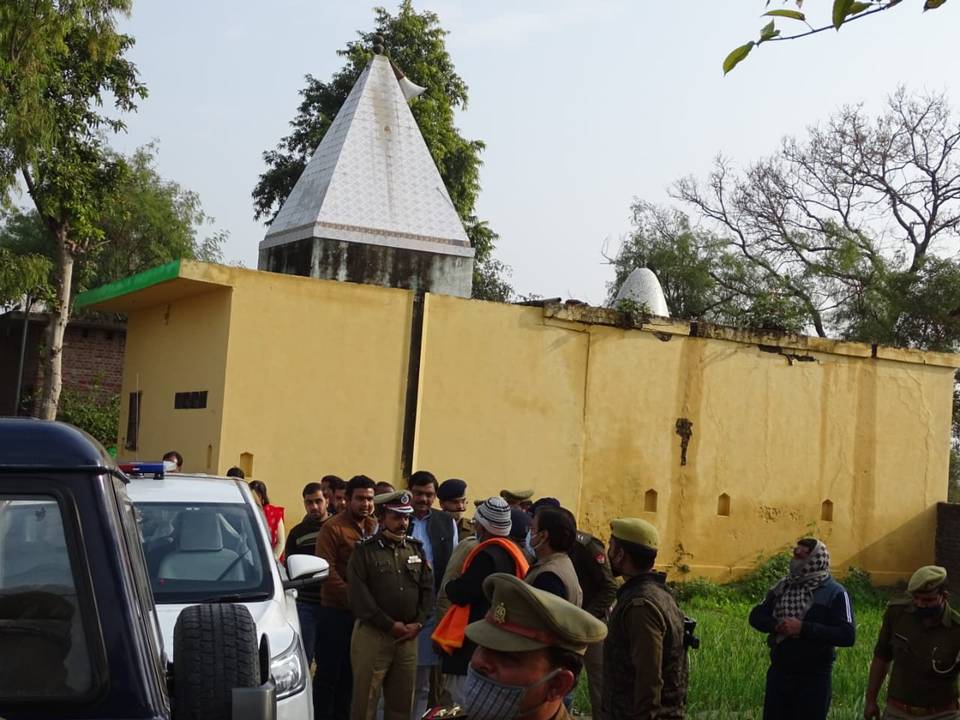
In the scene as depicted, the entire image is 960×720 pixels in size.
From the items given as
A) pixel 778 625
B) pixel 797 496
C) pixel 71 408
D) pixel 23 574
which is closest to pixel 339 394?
pixel 797 496

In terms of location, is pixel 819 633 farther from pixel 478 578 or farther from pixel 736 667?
pixel 736 667

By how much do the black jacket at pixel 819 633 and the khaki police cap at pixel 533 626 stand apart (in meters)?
4.97

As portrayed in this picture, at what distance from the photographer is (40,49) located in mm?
20516

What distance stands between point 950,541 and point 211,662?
749 inches

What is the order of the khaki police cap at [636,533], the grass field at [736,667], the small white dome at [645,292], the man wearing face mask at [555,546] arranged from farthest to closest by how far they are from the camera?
1. the small white dome at [645,292]
2. the grass field at [736,667]
3. the man wearing face mask at [555,546]
4. the khaki police cap at [636,533]

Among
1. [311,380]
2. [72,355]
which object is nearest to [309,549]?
[311,380]

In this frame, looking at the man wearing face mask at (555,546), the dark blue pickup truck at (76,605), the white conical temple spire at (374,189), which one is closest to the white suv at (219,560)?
the man wearing face mask at (555,546)

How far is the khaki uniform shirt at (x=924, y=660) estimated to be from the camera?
8.00m

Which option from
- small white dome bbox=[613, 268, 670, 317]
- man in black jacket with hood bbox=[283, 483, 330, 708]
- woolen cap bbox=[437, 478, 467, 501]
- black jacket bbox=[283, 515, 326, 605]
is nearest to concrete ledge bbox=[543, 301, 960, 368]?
small white dome bbox=[613, 268, 670, 317]

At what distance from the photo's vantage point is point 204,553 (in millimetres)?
7773

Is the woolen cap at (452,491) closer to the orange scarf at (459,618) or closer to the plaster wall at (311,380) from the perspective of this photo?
the orange scarf at (459,618)

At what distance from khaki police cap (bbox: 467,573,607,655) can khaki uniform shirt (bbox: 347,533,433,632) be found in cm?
505

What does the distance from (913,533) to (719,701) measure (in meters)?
11.1

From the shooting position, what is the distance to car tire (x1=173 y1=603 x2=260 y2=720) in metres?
3.37
